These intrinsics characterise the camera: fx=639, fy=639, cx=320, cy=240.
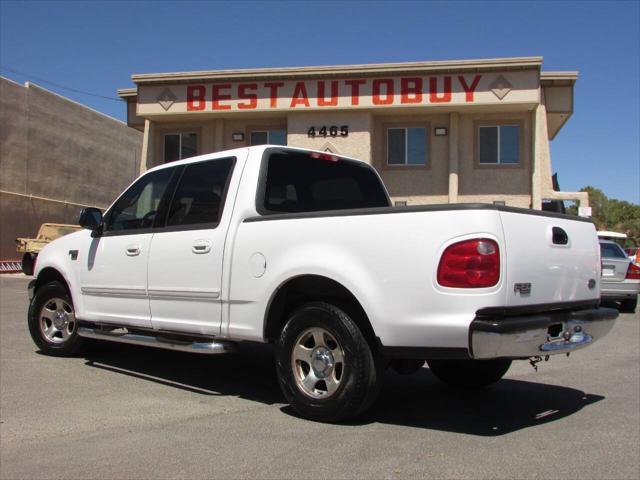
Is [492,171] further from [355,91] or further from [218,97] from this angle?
[218,97]

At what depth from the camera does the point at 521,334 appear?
4043 mm

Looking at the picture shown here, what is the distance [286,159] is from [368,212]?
5.20 ft

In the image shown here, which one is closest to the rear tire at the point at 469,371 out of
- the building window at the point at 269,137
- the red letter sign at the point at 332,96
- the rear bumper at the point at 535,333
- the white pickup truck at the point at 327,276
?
the white pickup truck at the point at 327,276

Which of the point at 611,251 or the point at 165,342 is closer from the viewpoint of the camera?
the point at 165,342

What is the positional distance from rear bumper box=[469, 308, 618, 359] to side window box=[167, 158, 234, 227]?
252 cm

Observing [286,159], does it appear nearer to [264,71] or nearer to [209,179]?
[209,179]

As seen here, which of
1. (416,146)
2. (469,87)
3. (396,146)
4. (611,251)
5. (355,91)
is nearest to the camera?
(611,251)

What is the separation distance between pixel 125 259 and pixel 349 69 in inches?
605

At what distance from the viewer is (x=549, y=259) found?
14.5 feet

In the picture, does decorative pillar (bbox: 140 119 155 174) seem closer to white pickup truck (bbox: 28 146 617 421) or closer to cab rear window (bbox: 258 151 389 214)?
white pickup truck (bbox: 28 146 617 421)

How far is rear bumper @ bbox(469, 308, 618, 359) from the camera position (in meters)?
3.93

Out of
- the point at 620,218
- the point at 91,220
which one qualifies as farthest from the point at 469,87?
the point at 620,218

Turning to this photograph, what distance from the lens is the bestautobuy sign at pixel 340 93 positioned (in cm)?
1950

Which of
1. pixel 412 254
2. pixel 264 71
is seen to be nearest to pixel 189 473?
pixel 412 254
